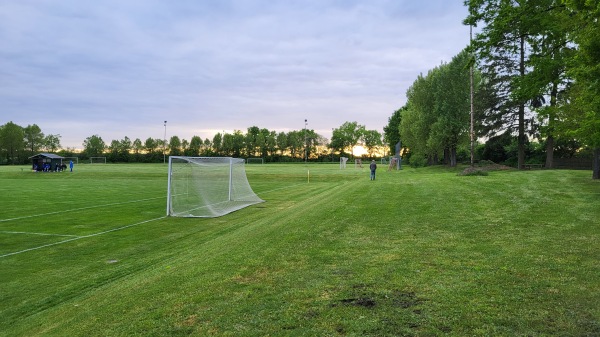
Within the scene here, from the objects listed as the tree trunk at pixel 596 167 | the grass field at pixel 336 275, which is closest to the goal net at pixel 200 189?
the grass field at pixel 336 275

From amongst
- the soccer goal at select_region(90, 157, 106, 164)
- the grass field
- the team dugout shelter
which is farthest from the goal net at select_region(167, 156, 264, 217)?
the soccer goal at select_region(90, 157, 106, 164)

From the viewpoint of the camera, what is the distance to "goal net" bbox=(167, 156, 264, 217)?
18.8 meters

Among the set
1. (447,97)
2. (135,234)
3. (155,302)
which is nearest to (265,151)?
(447,97)

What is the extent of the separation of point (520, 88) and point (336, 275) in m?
13.2

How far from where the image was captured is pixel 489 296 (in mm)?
4957

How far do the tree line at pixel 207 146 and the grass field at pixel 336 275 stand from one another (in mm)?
111589

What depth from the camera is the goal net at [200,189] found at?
61.6 feet

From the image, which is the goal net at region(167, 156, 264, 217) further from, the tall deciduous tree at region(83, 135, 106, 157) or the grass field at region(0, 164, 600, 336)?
the tall deciduous tree at region(83, 135, 106, 157)

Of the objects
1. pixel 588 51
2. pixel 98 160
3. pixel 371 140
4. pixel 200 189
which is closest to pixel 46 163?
pixel 200 189

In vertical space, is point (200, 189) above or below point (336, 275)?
above

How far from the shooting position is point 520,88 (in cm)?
1552

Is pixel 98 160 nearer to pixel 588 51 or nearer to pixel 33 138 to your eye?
pixel 33 138

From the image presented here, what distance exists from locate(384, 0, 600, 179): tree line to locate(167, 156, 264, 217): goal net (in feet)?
43.4

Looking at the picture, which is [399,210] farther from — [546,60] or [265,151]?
[265,151]
